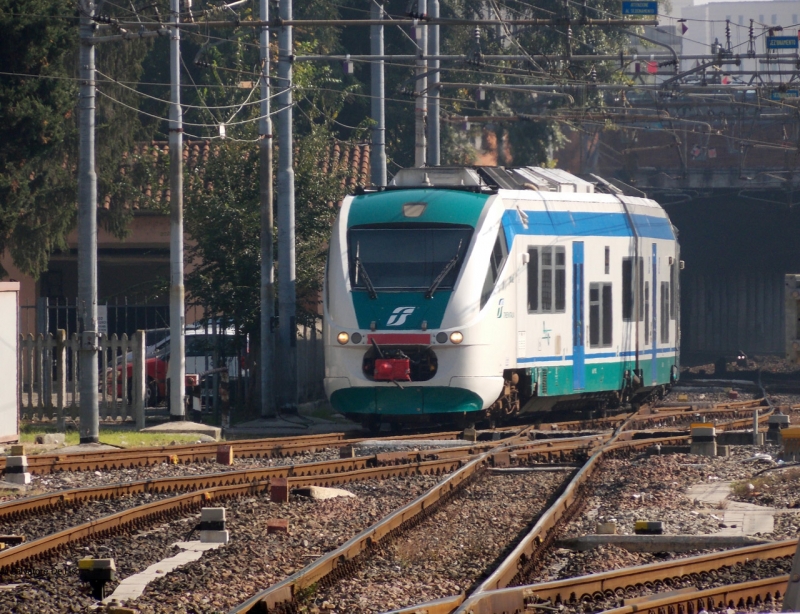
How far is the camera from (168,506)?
10562mm

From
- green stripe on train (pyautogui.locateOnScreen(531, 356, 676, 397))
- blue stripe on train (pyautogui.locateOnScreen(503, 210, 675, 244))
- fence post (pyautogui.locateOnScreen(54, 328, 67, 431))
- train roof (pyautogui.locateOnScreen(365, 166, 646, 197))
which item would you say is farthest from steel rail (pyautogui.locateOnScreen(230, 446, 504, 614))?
fence post (pyautogui.locateOnScreen(54, 328, 67, 431))

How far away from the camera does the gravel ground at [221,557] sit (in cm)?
726

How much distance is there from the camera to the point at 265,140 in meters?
20.8

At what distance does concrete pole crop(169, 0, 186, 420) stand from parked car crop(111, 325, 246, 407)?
329 cm

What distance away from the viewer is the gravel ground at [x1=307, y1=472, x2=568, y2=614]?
Answer: 24.1ft

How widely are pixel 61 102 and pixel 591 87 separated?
910 cm

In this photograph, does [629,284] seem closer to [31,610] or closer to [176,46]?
[176,46]

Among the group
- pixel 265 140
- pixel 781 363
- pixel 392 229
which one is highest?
pixel 265 140

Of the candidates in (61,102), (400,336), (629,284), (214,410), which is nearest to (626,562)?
(400,336)

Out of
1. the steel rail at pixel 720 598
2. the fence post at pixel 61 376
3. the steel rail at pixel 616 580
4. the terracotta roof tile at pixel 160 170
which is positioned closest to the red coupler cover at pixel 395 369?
the fence post at pixel 61 376

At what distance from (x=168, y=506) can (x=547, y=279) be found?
341 inches

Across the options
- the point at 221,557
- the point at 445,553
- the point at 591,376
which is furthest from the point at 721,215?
the point at 221,557

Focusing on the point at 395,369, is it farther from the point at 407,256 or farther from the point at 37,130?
the point at 37,130

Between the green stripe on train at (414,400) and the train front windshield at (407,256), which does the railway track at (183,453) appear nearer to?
the green stripe on train at (414,400)
